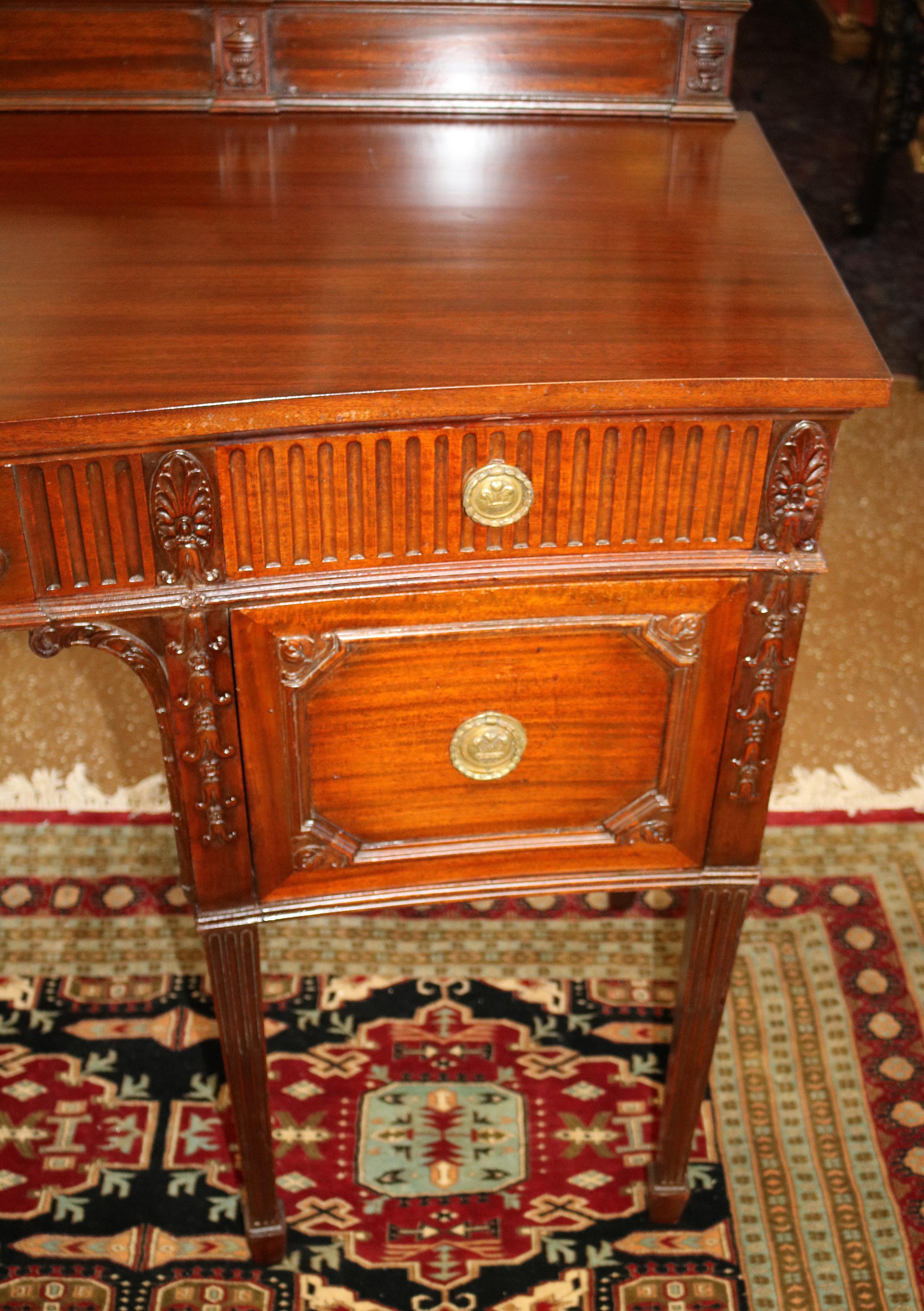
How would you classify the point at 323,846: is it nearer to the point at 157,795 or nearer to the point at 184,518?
Result: the point at 184,518

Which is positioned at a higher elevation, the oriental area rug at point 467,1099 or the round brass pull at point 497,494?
the round brass pull at point 497,494

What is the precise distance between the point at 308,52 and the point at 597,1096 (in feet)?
3.62

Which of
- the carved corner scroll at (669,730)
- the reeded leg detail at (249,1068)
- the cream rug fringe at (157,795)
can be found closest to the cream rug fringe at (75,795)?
the cream rug fringe at (157,795)

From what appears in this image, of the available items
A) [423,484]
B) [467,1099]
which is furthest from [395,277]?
[467,1099]

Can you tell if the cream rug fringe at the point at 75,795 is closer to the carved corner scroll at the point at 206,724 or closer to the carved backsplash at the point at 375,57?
the carved corner scroll at the point at 206,724

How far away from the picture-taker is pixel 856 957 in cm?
180

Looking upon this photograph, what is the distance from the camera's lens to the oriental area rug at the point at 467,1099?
1482mm

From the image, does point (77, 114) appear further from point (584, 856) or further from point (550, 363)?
point (584, 856)

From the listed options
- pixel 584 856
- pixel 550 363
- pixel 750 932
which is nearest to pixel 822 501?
pixel 550 363

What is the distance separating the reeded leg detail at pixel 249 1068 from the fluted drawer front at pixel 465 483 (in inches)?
14.3

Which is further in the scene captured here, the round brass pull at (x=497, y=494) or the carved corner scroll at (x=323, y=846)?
the carved corner scroll at (x=323, y=846)

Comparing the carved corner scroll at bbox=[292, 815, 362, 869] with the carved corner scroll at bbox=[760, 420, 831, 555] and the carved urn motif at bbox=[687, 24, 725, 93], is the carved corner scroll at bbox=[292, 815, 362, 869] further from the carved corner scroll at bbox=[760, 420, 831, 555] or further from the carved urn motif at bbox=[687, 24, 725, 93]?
the carved urn motif at bbox=[687, 24, 725, 93]

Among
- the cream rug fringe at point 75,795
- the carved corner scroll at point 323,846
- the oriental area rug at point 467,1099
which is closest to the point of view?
the carved corner scroll at point 323,846

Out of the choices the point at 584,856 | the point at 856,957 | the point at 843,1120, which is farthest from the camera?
the point at 856,957
